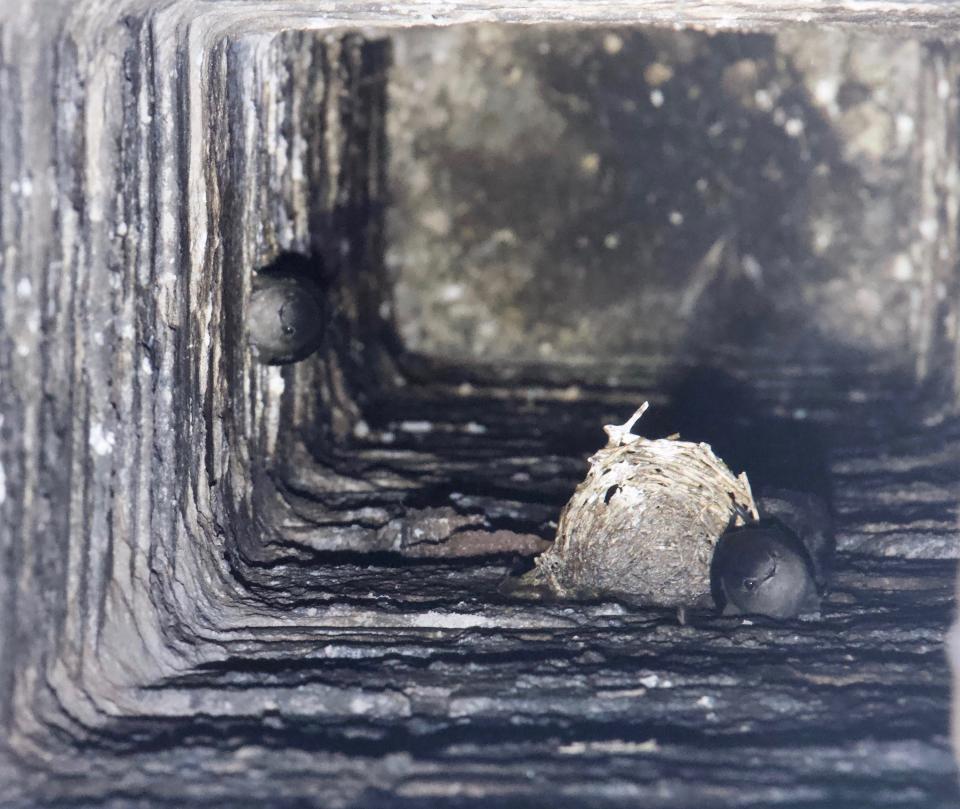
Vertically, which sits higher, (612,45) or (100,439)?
(612,45)

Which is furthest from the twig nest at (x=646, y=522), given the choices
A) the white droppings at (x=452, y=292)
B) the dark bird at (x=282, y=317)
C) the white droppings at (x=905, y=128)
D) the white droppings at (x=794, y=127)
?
the white droppings at (x=905, y=128)

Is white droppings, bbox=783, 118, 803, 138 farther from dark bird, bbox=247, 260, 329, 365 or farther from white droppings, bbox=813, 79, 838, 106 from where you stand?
dark bird, bbox=247, 260, 329, 365

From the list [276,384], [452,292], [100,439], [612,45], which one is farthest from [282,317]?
[612,45]

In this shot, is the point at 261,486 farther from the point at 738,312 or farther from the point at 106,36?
the point at 738,312

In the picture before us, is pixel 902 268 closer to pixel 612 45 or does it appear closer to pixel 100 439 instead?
pixel 612 45

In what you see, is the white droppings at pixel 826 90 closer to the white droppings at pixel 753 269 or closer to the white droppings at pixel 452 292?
the white droppings at pixel 753 269

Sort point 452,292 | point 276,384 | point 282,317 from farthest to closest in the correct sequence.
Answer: point 452,292 < point 276,384 < point 282,317

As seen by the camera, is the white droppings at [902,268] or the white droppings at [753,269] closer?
the white droppings at [902,268]
